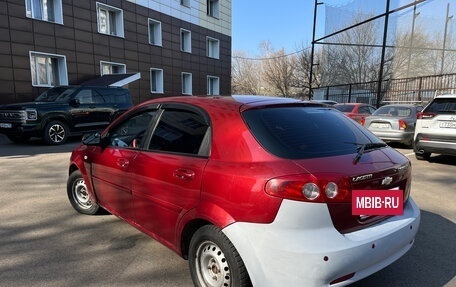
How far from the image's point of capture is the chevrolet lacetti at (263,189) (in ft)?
7.35

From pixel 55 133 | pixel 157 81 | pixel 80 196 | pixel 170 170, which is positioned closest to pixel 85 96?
pixel 55 133

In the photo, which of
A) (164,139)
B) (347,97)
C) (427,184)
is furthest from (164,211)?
(347,97)

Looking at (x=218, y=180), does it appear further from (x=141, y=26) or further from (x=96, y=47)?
(x=141, y=26)

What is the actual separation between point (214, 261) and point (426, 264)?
2055 millimetres

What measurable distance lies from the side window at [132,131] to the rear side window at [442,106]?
6611 mm

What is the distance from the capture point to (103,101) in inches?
500

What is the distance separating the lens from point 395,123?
34.6ft

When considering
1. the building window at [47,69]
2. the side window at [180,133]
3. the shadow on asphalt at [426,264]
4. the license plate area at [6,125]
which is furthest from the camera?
the building window at [47,69]

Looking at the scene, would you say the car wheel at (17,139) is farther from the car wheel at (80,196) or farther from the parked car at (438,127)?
the parked car at (438,127)

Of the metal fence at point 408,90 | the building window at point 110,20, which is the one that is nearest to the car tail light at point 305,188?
Result: the metal fence at point 408,90

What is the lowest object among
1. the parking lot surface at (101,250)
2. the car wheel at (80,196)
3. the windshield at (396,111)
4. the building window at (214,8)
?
the parking lot surface at (101,250)

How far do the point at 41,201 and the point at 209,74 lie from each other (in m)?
23.9

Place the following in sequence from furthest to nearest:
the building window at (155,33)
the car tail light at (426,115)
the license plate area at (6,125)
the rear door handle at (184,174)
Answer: the building window at (155,33) < the license plate area at (6,125) < the car tail light at (426,115) < the rear door handle at (184,174)

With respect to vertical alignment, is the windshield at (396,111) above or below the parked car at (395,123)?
above
